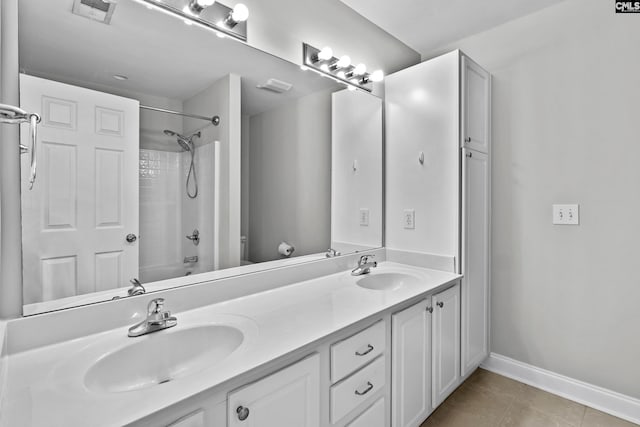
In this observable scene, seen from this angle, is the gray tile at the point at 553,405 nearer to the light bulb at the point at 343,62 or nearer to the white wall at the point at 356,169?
the white wall at the point at 356,169

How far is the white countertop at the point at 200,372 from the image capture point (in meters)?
0.65

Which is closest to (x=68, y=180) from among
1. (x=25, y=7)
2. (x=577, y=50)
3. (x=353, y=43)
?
(x=25, y=7)

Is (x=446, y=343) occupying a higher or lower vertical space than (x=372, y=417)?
higher

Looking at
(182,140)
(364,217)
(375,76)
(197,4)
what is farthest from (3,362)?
(375,76)

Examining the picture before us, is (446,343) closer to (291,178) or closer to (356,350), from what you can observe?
(356,350)

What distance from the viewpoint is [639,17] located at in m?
1.68

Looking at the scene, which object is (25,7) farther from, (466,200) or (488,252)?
(488,252)

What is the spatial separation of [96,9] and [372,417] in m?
1.86

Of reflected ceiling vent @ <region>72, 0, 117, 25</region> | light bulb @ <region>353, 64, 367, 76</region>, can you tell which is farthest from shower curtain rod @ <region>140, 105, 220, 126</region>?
light bulb @ <region>353, 64, 367, 76</region>

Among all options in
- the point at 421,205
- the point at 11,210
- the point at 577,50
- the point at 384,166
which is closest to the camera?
the point at 11,210

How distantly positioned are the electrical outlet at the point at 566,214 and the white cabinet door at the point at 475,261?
389 mm

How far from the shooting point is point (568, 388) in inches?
75.8

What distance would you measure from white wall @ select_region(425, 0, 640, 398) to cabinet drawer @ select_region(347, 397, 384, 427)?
1.36m

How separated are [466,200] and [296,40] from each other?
54.5 inches
